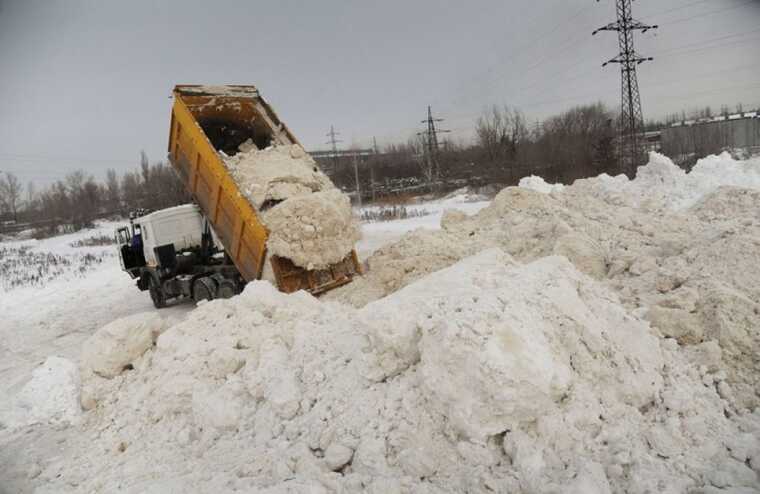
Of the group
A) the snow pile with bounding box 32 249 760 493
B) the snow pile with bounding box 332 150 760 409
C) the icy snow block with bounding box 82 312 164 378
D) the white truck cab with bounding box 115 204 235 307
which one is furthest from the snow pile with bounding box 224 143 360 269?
the snow pile with bounding box 32 249 760 493

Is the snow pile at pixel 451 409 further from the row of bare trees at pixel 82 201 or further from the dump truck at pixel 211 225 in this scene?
the row of bare trees at pixel 82 201

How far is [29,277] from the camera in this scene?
15391 millimetres

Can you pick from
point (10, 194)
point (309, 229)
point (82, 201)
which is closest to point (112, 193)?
point (82, 201)

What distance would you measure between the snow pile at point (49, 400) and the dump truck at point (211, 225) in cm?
287

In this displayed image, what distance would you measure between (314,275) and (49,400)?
3750mm

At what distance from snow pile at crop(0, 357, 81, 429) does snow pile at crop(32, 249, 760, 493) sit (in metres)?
0.53

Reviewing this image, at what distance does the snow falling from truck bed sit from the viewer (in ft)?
9.11

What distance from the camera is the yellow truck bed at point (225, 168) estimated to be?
720 cm

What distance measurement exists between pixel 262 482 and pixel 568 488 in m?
1.86

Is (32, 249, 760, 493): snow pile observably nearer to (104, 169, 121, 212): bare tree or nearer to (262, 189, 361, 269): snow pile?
(262, 189, 361, 269): snow pile

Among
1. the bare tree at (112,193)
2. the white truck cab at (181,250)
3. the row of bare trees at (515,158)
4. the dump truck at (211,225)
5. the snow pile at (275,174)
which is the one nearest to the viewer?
the dump truck at (211,225)

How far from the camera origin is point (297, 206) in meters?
7.04

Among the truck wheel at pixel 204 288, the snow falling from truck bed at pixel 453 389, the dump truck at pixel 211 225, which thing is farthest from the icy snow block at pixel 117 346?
the truck wheel at pixel 204 288

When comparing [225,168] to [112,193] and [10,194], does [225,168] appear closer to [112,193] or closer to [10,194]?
[10,194]
